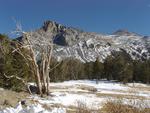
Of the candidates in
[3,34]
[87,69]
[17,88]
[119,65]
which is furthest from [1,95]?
[87,69]

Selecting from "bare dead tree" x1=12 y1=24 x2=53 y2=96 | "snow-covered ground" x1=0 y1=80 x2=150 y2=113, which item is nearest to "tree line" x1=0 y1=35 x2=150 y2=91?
"bare dead tree" x1=12 y1=24 x2=53 y2=96

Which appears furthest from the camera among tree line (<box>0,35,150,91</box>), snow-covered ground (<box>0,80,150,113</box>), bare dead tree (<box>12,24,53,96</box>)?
tree line (<box>0,35,150,91</box>)

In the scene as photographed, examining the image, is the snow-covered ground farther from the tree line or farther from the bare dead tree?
the tree line

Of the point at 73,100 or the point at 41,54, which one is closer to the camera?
the point at 73,100

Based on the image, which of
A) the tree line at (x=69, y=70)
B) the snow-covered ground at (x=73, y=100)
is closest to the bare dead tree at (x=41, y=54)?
the tree line at (x=69, y=70)

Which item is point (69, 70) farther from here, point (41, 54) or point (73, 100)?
point (73, 100)

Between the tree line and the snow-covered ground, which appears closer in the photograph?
the snow-covered ground

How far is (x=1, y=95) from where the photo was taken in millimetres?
18688

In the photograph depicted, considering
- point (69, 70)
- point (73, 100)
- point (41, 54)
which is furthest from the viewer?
point (69, 70)

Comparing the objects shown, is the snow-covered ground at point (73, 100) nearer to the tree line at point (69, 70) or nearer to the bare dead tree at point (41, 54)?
the bare dead tree at point (41, 54)

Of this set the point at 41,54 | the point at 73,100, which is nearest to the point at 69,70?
the point at 41,54

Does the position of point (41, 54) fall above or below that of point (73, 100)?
above

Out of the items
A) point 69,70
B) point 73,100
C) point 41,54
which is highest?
point 69,70

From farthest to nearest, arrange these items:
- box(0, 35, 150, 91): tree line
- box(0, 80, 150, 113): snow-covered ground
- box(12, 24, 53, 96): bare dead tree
Result: box(0, 35, 150, 91): tree line → box(12, 24, 53, 96): bare dead tree → box(0, 80, 150, 113): snow-covered ground
